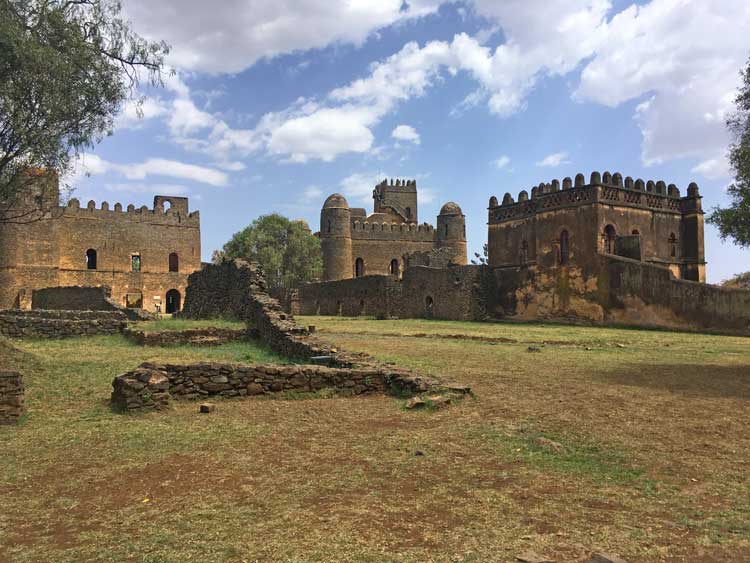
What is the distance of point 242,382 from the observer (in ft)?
29.0

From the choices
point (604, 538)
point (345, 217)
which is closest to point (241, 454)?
point (604, 538)

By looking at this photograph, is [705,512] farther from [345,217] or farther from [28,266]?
[345,217]

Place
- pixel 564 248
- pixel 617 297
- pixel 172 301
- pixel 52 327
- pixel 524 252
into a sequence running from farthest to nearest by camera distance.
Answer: pixel 172 301 < pixel 524 252 < pixel 564 248 < pixel 617 297 < pixel 52 327

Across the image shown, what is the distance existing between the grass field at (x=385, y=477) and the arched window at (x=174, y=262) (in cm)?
4194

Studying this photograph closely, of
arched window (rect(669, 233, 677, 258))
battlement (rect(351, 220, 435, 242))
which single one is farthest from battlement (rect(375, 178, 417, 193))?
arched window (rect(669, 233, 677, 258))

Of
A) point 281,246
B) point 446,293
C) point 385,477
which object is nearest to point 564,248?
point 446,293

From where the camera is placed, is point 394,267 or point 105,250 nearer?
point 105,250

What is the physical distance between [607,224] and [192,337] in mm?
20515

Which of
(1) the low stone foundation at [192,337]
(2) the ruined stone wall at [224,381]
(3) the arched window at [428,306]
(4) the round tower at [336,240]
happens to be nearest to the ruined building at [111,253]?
(4) the round tower at [336,240]

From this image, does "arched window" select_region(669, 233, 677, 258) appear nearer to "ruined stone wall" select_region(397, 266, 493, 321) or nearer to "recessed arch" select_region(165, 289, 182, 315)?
"ruined stone wall" select_region(397, 266, 493, 321)

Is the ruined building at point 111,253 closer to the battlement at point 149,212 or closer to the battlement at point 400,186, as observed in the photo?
the battlement at point 149,212

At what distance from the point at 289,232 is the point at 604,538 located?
5253cm

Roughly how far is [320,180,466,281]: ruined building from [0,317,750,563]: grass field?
50.7 meters

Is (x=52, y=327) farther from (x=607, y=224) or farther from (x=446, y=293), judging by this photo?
(x=607, y=224)
